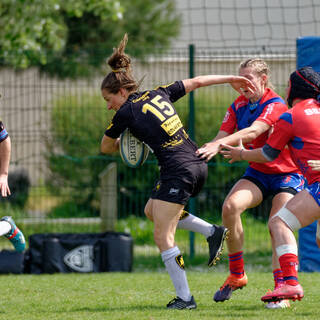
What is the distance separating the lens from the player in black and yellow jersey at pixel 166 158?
18.3 feet

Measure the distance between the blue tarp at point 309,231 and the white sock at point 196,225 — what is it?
2.96 m

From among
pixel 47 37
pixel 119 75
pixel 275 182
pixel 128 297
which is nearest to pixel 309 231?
pixel 275 182

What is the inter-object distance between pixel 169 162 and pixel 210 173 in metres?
5.48

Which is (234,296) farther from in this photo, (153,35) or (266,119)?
(153,35)

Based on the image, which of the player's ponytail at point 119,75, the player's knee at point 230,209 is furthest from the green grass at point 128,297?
the player's ponytail at point 119,75

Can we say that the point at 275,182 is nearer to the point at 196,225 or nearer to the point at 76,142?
the point at 196,225

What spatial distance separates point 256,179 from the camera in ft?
19.6

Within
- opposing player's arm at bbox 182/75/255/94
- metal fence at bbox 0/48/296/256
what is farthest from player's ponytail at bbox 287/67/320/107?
metal fence at bbox 0/48/296/256

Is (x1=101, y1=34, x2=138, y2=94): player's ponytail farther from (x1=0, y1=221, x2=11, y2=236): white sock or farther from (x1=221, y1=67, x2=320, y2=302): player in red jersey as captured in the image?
(x1=0, y1=221, x2=11, y2=236): white sock

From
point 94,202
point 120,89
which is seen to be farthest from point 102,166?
point 120,89

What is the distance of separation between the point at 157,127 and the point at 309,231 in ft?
11.9

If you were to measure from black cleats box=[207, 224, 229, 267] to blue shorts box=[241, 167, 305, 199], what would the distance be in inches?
21.7

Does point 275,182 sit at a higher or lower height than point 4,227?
higher

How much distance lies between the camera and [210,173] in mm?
11039
